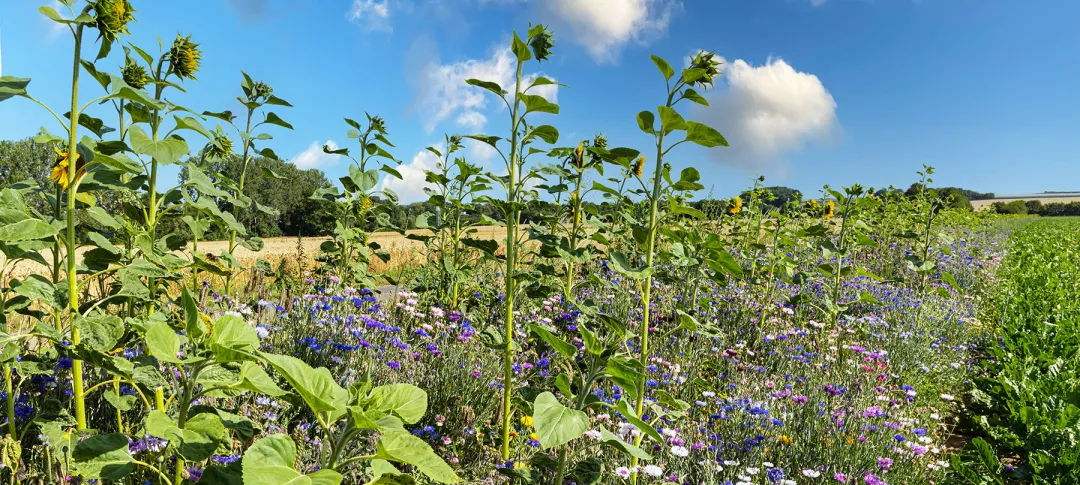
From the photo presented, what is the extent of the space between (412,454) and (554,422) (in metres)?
0.43

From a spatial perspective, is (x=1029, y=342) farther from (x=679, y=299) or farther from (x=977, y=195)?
(x=977, y=195)

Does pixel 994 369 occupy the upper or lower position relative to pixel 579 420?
lower

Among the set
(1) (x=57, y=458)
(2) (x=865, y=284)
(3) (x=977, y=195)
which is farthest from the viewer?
(3) (x=977, y=195)

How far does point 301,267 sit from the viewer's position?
6.10 metres

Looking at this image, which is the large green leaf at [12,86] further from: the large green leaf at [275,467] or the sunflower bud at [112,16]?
the large green leaf at [275,467]

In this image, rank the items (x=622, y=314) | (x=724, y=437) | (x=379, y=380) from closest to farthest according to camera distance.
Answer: (x=724, y=437), (x=379, y=380), (x=622, y=314)

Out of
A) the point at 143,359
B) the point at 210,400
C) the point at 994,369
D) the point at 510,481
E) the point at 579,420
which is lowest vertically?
the point at 994,369

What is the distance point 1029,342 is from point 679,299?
303cm

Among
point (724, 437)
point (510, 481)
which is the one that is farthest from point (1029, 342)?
point (510, 481)

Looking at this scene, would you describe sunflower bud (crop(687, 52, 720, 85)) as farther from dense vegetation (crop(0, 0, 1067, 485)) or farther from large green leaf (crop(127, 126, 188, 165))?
large green leaf (crop(127, 126, 188, 165))

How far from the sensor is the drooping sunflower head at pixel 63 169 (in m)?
1.87

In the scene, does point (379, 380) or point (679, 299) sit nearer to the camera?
point (379, 380)

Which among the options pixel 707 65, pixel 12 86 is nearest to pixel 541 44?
pixel 707 65

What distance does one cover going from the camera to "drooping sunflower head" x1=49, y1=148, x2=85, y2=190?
1873 millimetres
